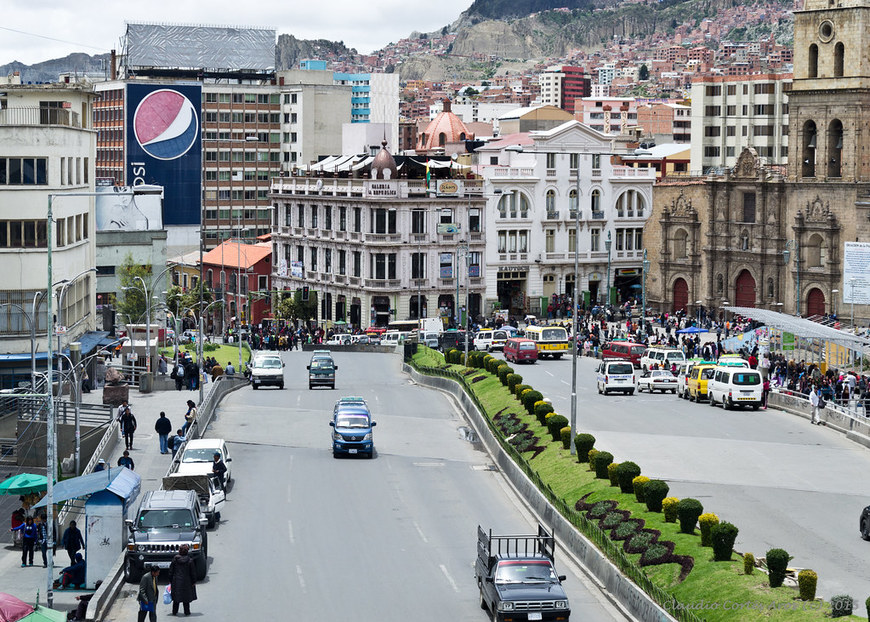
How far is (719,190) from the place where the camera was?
366 feet

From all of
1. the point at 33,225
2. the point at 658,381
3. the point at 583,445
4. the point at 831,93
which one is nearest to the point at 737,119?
the point at 831,93

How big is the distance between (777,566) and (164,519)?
14690 millimetres

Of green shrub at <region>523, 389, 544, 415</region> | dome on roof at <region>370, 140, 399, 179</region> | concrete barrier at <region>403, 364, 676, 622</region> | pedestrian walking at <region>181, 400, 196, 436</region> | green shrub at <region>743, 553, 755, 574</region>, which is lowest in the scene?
concrete barrier at <region>403, 364, 676, 622</region>

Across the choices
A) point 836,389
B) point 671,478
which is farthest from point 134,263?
point 671,478

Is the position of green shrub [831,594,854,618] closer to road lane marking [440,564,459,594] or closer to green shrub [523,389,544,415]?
road lane marking [440,564,459,594]

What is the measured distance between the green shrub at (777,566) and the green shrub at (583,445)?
1541cm

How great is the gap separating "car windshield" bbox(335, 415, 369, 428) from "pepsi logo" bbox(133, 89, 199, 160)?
337 ft

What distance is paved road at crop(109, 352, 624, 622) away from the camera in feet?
106

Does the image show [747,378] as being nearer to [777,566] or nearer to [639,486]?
[639,486]

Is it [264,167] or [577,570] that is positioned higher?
[264,167]

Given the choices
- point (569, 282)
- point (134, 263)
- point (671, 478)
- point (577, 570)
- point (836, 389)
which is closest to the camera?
point (577, 570)

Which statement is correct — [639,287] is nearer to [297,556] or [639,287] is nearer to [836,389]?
[836,389]

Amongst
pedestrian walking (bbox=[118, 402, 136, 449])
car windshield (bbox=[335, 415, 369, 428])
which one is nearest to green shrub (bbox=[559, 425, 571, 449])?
car windshield (bbox=[335, 415, 369, 428])

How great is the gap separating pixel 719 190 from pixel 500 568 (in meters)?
85.0
